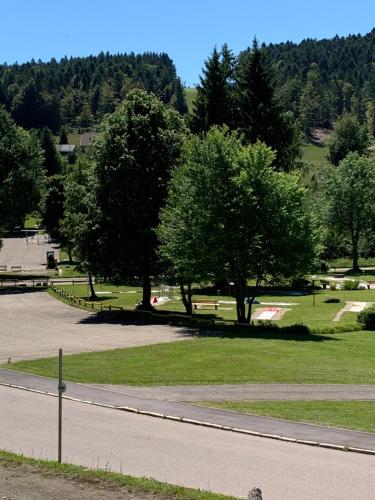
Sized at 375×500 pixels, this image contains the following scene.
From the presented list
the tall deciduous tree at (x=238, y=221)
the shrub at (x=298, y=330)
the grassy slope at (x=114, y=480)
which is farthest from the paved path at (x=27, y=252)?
the grassy slope at (x=114, y=480)

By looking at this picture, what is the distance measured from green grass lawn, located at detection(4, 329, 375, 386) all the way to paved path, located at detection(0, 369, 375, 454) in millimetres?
1520

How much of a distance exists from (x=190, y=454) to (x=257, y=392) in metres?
8.19

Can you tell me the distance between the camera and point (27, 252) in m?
115

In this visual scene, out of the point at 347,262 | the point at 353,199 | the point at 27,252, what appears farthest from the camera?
the point at 27,252

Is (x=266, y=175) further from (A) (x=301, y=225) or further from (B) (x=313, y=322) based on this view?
(B) (x=313, y=322)

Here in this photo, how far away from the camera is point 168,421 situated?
22.6 meters

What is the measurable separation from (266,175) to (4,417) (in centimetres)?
2559

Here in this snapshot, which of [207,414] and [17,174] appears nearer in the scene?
[207,414]

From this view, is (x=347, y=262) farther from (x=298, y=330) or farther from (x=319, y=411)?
(x=319, y=411)

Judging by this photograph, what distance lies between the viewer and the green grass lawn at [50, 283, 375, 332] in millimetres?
49537

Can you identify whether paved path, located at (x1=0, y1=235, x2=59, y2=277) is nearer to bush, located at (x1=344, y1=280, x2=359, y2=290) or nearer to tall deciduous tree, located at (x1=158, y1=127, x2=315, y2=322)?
bush, located at (x1=344, y1=280, x2=359, y2=290)

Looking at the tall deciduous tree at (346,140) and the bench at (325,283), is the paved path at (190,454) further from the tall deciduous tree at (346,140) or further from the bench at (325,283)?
the tall deciduous tree at (346,140)

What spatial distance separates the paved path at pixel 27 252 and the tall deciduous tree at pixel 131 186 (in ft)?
151

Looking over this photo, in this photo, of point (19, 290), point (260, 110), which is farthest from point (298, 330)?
point (19, 290)
